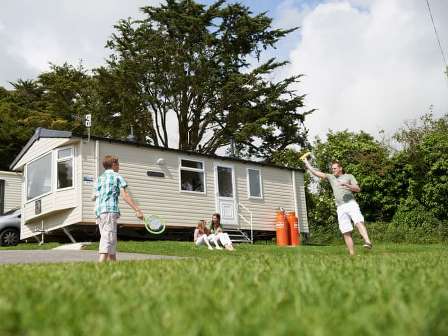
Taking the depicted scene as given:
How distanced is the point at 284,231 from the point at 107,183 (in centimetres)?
1126

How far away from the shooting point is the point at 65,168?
54.9ft

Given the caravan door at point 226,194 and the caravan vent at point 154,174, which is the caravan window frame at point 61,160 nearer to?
the caravan vent at point 154,174

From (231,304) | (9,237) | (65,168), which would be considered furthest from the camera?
(9,237)

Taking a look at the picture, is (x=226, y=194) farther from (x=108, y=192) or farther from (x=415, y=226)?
(x=108, y=192)

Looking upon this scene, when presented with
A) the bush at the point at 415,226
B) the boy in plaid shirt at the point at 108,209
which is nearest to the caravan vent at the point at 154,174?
the bush at the point at 415,226

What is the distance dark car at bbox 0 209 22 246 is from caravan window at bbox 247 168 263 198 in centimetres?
756

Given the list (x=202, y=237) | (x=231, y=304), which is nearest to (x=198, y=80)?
(x=202, y=237)

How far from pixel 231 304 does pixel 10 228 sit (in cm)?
1720

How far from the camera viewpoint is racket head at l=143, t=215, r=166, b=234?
16636 mm

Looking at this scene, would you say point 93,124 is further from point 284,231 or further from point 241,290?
point 241,290

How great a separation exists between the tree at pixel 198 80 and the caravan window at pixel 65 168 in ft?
33.8

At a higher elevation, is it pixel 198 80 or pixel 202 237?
pixel 198 80

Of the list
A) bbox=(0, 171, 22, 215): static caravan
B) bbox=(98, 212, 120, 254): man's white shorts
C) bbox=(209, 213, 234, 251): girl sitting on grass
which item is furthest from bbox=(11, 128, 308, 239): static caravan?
bbox=(98, 212, 120, 254): man's white shorts

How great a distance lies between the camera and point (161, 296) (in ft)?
8.65
